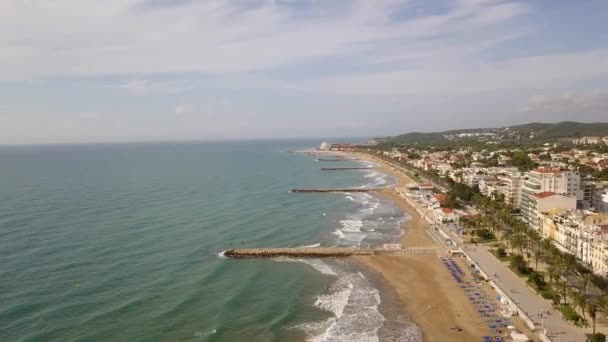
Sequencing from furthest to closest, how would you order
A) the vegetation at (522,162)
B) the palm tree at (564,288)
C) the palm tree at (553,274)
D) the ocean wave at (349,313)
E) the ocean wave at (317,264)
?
the vegetation at (522,162) → the ocean wave at (317,264) → the palm tree at (553,274) → the palm tree at (564,288) → the ocean wave at (349,313)

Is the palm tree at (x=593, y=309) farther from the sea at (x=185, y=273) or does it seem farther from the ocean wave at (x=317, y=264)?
the ocean wave at (x=317, y=264)

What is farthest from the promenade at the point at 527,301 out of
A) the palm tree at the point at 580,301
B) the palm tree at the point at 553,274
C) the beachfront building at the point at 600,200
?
the beachfront building at the point at 600,200

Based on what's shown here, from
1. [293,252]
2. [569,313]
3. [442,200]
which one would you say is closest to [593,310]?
[569,313]

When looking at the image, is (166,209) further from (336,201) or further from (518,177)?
(518,177)

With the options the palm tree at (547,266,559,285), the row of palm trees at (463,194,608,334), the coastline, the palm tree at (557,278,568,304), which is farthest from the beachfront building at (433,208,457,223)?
the palm tree at (557,278,568,304)

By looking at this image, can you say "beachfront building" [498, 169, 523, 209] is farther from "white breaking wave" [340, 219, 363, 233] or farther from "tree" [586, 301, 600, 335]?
"tree" [586, 301, 600, 335]

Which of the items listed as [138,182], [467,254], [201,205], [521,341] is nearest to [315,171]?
[138,182]
